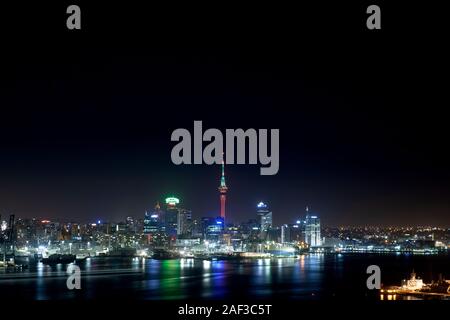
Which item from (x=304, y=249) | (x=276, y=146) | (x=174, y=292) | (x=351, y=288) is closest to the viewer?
(x=276, y=146)

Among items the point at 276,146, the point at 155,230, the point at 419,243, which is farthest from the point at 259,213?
the point at 276,146

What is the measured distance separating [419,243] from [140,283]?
88223 millimetres

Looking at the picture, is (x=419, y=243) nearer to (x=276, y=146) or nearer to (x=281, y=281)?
(x=281, y=281)

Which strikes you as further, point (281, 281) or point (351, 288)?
point (281, 281)

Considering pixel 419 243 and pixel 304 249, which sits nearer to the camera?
pixel 304 249

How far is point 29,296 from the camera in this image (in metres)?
20.9
